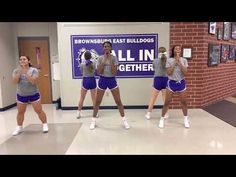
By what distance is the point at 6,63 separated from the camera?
6.34 meters

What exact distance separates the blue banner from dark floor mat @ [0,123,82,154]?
186cm

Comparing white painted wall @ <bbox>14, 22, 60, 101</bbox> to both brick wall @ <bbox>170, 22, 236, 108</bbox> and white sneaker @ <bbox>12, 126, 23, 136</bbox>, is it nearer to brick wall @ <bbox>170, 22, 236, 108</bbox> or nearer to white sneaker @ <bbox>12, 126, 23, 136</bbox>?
white sneaker @ <bbox>12, 126, 23, 136</bbox>

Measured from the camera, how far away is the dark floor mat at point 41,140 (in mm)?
3521

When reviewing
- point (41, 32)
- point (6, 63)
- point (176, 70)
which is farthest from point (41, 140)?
point (41, 32)

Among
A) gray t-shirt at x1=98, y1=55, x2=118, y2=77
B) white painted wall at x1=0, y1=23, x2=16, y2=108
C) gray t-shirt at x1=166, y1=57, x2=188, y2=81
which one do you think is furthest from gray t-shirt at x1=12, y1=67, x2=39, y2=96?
white painted wall at x1=0, y1=23, x2=16, y2=108

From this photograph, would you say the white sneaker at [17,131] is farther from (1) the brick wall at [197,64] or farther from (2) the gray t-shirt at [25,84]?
Answer: (1) the brick wall at [197,64]

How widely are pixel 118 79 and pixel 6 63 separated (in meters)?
2.95

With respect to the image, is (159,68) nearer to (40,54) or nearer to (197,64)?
(197,64)

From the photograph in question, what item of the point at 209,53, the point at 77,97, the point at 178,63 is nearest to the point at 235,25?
the point at 209,53

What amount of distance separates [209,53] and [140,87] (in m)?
1.86

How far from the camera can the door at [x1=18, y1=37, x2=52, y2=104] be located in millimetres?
6758

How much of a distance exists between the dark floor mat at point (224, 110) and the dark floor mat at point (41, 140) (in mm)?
2972

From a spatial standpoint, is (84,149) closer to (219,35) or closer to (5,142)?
(5,142)
